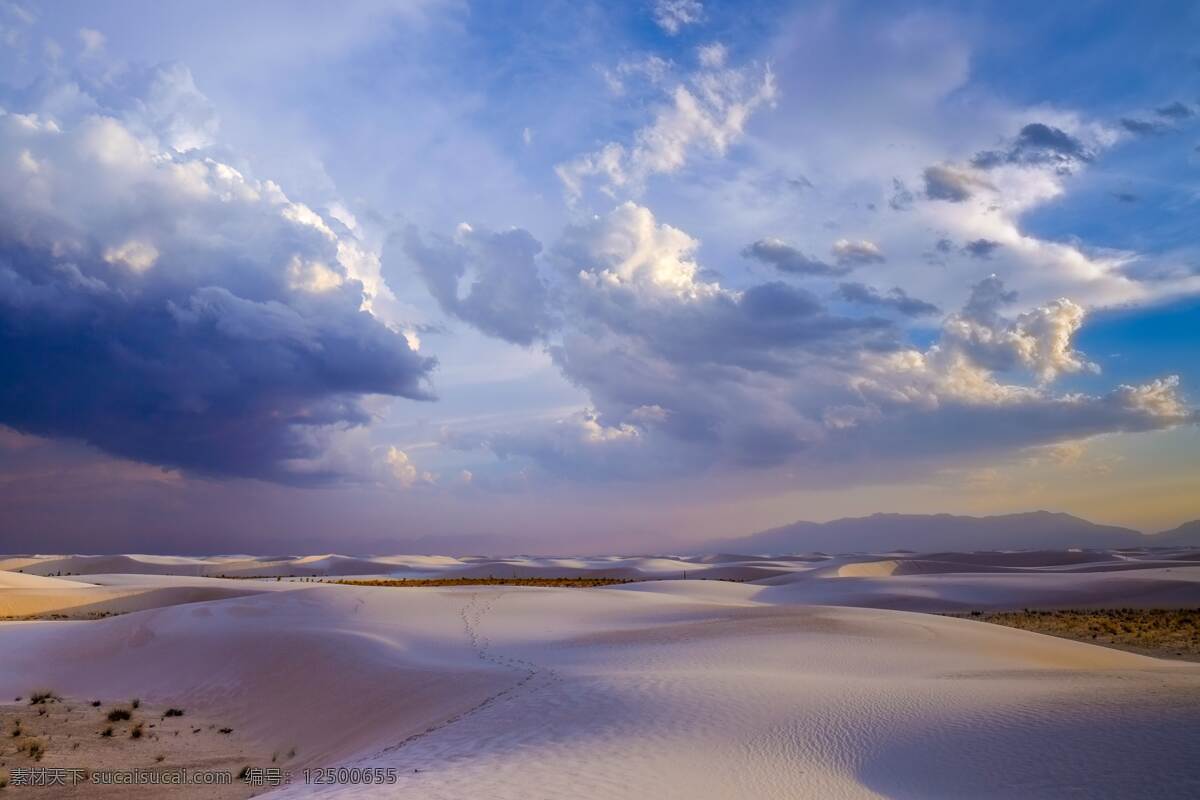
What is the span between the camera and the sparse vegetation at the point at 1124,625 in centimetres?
2352

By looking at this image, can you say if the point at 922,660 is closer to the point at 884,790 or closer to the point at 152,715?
the point at 884,790

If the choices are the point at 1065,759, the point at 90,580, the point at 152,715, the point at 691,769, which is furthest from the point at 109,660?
the point at 90,580

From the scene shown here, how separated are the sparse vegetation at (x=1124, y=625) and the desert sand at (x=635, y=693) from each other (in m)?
5.34

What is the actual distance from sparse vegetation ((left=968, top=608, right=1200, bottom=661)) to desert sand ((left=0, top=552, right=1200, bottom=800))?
17.5 ft

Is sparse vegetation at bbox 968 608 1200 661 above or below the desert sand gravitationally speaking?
below

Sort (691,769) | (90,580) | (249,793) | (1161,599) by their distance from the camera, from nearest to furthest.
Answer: (691,769), (249,793), (1161,599), (90,580)

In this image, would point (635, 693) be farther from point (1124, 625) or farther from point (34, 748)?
point (1124, 625)

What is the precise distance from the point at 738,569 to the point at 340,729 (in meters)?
57.9

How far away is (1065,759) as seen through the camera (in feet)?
28.0

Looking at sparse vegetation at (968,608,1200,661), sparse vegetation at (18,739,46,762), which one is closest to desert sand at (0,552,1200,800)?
sparse vegetation at (18,739,46,762)

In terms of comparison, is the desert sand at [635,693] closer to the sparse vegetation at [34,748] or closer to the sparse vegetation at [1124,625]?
the sparse vegetation at [34,748]

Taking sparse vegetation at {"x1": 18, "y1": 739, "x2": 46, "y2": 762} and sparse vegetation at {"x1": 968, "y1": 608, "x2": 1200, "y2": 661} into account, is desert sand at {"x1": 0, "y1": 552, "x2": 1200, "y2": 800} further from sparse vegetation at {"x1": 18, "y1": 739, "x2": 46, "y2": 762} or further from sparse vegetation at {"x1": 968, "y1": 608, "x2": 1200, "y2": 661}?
sparse vegetation at {"x1": 968, "y1": 608, "x2": 1200, "y2": 661}

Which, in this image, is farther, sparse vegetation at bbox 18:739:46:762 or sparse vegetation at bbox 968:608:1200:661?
sparse vegetation at bbox 968:608:1200:661

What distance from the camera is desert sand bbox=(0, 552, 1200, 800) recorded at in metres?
8.50
